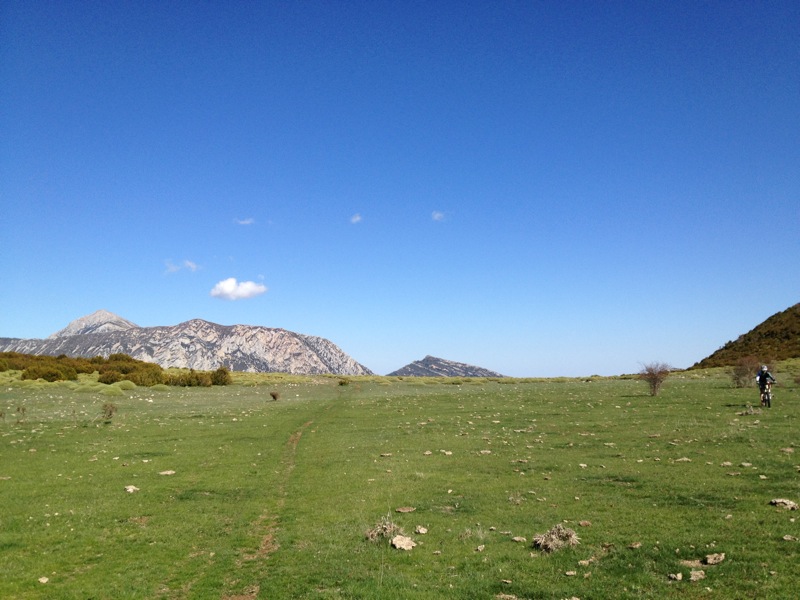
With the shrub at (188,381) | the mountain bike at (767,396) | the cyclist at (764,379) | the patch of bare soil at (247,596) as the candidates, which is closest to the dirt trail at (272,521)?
the patch of bare soil at (247,596)

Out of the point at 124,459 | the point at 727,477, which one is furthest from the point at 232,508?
the point at 727,477

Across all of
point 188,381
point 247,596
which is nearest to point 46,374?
point 188,381

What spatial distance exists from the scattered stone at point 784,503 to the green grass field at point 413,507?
330 mm

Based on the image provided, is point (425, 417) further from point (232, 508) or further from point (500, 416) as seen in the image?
point (232, 508)

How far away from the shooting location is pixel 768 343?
4365 inches

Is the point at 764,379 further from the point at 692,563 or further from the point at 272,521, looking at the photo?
the point at 272,521

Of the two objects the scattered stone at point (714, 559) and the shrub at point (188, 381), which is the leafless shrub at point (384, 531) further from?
the shrub at point (188, 381)

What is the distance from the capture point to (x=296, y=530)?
1506cm

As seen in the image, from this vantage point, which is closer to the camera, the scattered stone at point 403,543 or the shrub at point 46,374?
the scattered stone at point 403,543

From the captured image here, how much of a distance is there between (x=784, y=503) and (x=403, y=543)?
10.5 meters

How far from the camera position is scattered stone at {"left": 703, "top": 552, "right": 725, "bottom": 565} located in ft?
34.2

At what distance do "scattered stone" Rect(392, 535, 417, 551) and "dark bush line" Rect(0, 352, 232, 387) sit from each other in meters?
79.1

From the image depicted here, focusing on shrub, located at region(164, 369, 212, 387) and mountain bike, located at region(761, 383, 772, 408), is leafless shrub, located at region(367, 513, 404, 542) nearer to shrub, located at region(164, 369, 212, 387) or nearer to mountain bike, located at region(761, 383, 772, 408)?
mountain bike, located at region(761, 383, 772, 408)

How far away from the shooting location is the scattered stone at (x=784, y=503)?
1336 cm
